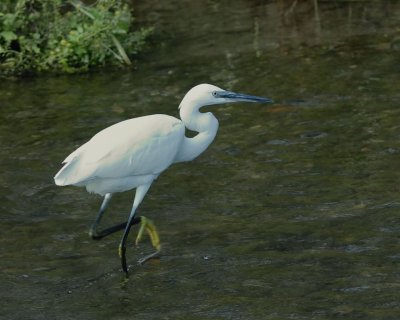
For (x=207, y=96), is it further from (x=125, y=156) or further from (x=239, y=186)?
(x=239, y=186)

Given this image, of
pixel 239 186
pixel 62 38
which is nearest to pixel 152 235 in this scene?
pixel 239 186

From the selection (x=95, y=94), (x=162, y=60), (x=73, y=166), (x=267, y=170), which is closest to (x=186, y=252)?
(x=73, y=166)

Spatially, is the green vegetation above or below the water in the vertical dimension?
above

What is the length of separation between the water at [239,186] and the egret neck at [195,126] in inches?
21.8

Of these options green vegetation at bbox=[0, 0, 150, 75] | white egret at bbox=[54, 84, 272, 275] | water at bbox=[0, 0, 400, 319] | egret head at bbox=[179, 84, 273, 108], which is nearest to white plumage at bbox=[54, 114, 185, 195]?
white egret at bbox=[54, 84, 272, 275]

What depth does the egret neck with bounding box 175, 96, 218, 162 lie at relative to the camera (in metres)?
6.46

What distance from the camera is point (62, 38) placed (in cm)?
1062

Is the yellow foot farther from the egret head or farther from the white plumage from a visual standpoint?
the egret head

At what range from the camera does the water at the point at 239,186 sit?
5.79 meters

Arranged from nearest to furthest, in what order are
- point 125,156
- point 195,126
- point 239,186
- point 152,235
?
point 125,156, point 152,235, point 195,126, point 239,186

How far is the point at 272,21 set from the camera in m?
12.1

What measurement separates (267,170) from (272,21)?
467 centimetres

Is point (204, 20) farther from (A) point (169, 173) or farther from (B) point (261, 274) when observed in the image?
(B) point (261, 274)

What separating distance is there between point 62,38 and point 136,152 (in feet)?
15.3
